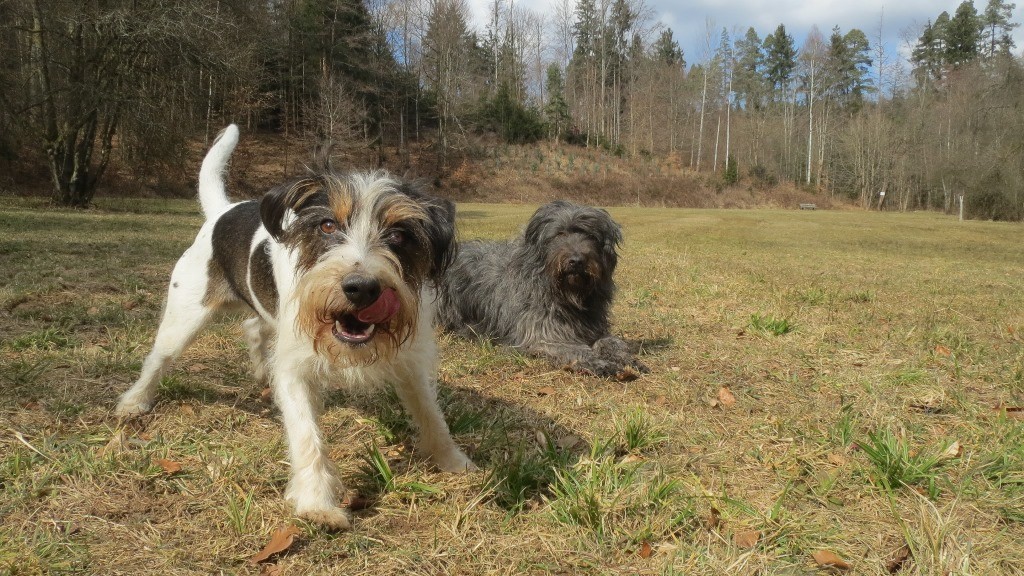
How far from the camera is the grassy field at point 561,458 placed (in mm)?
2377

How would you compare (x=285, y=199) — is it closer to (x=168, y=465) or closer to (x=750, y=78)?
(x=168, y=465)

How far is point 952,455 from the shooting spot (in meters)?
3.13

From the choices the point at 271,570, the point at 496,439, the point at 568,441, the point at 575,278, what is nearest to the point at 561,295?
the point at 575,278

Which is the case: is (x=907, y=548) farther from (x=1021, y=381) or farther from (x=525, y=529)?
(x=1021, y=381)

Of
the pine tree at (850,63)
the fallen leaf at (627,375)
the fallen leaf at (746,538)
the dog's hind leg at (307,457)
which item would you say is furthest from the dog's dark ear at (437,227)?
the pine tree at (850,63)

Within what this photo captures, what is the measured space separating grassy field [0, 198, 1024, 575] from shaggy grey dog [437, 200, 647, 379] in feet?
0.83

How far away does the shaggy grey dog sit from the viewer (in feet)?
17.7

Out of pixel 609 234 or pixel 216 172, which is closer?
pixel 216 172

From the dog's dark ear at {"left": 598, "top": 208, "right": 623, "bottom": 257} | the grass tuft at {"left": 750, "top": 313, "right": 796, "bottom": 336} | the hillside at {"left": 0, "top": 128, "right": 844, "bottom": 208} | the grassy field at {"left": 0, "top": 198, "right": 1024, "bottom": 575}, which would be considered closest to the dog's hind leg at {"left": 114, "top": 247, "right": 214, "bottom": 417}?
the grassy field at {"left": 0, "top": 198, "right": 1024, "bottom": 575}

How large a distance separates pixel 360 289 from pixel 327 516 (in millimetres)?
962

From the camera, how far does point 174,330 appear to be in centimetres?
380

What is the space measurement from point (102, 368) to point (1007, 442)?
18.5ft

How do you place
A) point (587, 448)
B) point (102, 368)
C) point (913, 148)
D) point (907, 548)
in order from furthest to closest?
point (913, 148) < point (102, 368) < point (587, 448) < point (907, 548)

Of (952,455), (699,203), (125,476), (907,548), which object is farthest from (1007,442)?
(699,203)
